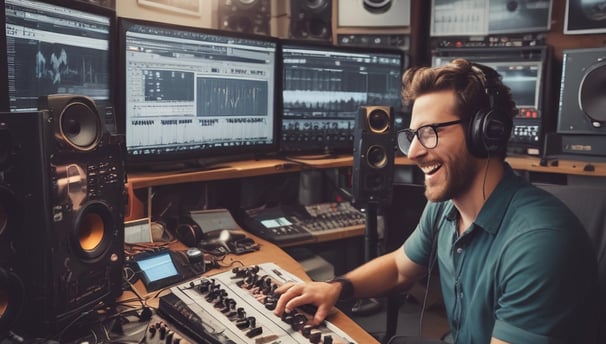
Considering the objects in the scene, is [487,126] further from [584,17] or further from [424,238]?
[584,17]

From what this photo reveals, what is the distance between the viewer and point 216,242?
1.53 m

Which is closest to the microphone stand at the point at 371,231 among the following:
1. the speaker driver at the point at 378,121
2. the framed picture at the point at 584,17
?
the speaker driver at the point at 378,121

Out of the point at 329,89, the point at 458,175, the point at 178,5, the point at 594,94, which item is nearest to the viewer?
the point at 458,175

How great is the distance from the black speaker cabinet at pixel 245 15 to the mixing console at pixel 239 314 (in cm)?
142

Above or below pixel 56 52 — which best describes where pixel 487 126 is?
below

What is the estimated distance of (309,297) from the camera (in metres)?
1.08

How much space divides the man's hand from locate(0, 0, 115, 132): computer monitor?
562mm

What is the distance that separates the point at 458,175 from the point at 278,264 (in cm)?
54

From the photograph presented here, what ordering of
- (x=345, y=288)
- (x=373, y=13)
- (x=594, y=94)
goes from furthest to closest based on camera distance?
(x=373, y=13)
(x=594, y=94)
(x=345, y=288)

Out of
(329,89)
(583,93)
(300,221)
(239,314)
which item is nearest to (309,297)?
(239,314)

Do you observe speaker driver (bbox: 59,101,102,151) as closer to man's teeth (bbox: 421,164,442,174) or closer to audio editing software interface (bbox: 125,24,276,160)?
audio editing software interface (bbox: 125,24,276,160)

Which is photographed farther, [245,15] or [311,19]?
[311,19]

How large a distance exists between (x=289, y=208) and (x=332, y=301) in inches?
30.3

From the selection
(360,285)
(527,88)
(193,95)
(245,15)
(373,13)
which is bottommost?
(360,285)
